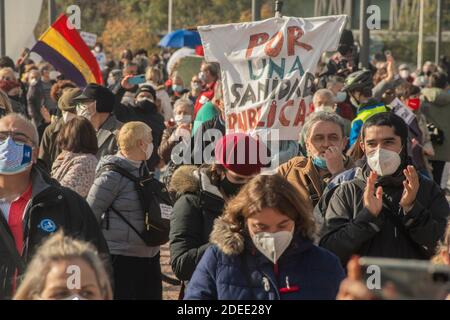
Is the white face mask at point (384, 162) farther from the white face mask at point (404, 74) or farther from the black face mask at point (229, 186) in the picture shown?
the white face mask at point (404, 74)

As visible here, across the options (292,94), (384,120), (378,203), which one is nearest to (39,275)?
(378,203)

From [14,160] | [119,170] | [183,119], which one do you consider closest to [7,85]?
[183,119]

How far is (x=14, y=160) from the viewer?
20.9ft

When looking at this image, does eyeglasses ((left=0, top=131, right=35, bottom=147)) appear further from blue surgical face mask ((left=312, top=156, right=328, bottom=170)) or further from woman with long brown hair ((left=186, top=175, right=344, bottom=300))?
blue surgical face mask ((left=312, top=156, right=328, bottom=170))

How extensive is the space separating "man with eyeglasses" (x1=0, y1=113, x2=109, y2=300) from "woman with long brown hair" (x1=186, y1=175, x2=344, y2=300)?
107 centimetres

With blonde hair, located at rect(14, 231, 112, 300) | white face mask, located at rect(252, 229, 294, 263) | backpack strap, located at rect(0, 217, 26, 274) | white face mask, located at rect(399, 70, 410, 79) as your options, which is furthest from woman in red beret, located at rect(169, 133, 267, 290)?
white face mask, located at rect(399, 70, 410, 79)

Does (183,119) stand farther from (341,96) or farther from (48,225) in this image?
(48,225)

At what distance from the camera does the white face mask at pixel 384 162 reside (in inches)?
263

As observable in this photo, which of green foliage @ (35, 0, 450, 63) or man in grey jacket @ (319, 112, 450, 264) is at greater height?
man in grey jacket @ (319, 112, 450, 264)

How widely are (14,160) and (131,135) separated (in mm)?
1839

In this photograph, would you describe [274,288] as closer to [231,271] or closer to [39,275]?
[231,271]

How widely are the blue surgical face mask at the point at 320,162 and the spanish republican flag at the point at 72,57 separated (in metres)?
A: 7.93

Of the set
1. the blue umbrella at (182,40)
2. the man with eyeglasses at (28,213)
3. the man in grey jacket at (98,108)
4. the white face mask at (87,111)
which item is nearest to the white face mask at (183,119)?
the man in grey jacket at (98,108)

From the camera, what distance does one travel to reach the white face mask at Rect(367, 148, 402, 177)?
22.0 ft
